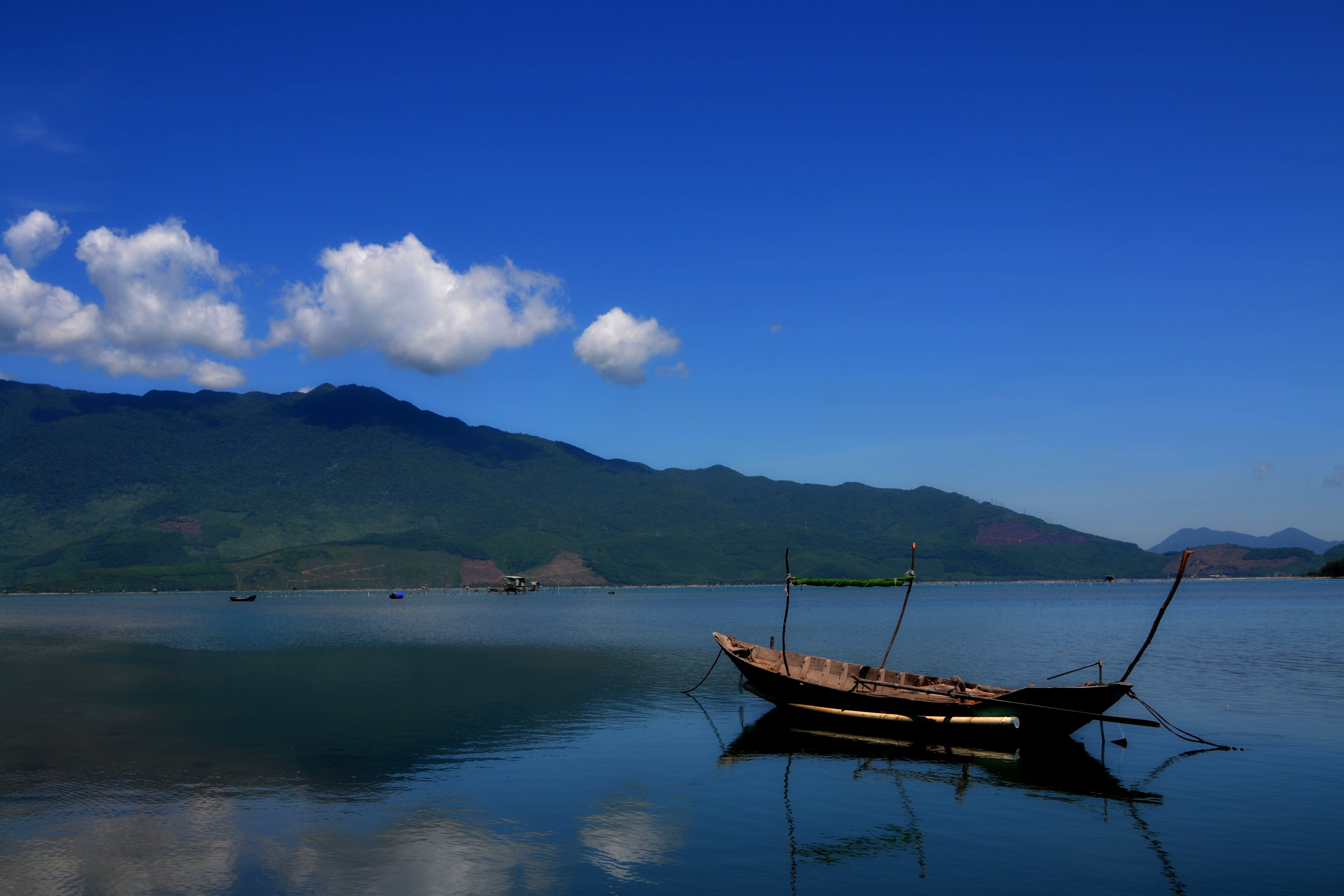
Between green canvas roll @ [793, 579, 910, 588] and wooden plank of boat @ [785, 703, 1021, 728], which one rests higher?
green canvas roll @ [793, 579, 910, 588]

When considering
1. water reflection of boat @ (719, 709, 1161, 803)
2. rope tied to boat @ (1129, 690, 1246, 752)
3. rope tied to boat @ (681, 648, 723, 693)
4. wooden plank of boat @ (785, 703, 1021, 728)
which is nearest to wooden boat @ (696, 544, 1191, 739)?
wooden plank of boat @ (785, 703, 1021, 728)

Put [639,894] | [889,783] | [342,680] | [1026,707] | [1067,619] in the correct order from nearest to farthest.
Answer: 1. [639,894]
2. [889,783]
3. [1026,707]
4. [342,680]
5. [1067,619]

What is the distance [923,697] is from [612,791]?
15.7 m

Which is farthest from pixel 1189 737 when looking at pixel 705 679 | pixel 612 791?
pixel 705 679

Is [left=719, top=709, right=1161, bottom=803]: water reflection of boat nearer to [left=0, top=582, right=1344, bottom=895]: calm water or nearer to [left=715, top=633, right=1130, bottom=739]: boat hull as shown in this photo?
[left=0, top=582, right=1344, bottom=895]: calm water

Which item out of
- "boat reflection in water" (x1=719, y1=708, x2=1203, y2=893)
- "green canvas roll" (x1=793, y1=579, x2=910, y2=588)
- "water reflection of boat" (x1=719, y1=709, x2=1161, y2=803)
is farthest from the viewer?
"green canvas roll" (x1=793, y1=579, x2=910, y2=588)

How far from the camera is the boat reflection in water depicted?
2381 cm

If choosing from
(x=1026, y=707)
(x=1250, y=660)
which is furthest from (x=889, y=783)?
(x=1250, y=660)

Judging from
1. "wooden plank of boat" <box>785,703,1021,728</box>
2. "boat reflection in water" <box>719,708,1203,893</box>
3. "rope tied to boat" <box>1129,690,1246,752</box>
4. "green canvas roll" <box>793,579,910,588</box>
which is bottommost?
"boat reflection in water" <box>719,708,1203,893</box>

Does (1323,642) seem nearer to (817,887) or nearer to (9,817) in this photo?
(817,887)

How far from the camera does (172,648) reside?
8612cm

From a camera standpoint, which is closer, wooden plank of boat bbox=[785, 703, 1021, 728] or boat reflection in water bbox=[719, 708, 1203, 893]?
boat reflection in water bbox=[719, 708, 1203, 893]

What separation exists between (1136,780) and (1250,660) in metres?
46.4

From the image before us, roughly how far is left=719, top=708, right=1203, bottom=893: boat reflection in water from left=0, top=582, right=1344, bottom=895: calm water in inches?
6.3
